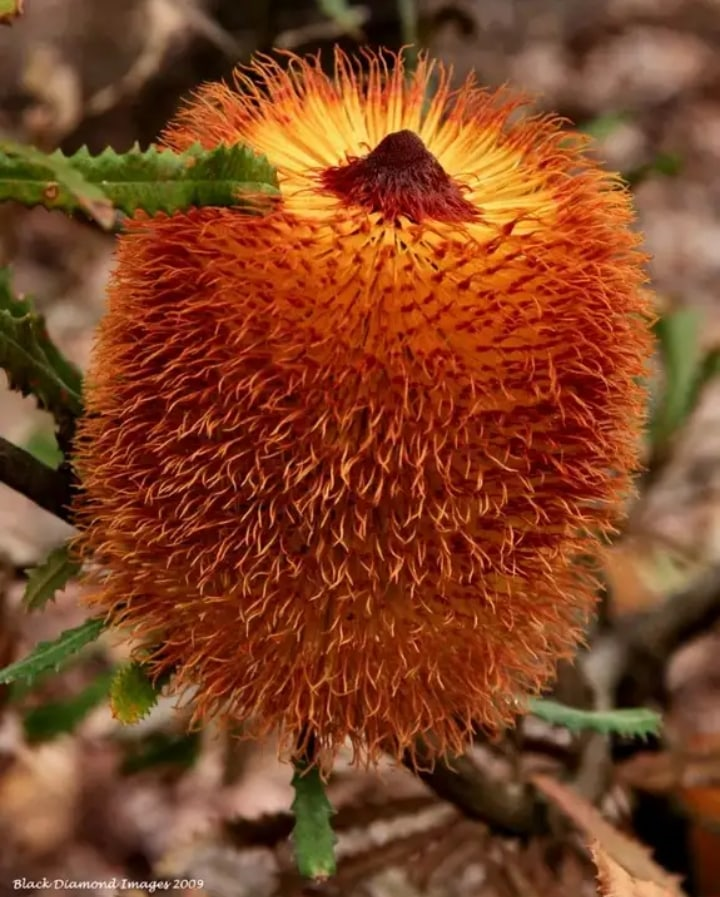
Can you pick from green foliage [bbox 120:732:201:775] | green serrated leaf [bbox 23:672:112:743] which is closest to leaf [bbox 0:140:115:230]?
green serrated leaf [bbox 23:672:112:743]

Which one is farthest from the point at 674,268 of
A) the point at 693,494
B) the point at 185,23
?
the point at 185,23

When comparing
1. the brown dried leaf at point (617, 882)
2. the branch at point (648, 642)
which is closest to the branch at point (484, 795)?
the brown dried leaf at point (617, 882)

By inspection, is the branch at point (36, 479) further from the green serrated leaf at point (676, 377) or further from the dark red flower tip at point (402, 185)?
the green serrated leaf at point (676, 377)

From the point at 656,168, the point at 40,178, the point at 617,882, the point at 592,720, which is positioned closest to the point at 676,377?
the point at 656,168

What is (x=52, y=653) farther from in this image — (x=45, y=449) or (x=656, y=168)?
(x=656, y=168)

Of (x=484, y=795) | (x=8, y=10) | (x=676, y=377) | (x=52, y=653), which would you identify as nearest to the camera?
(x=8, y=10)
